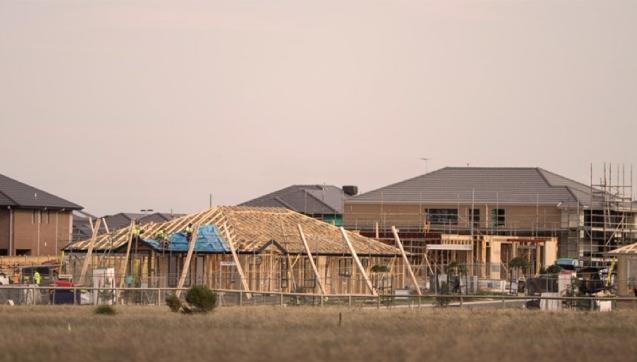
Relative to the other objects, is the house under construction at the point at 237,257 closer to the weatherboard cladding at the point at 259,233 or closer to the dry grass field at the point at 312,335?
the weatherboard cladding at the point at 259,233

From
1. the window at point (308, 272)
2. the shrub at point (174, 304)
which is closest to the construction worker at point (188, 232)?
the window at point (308, 272)

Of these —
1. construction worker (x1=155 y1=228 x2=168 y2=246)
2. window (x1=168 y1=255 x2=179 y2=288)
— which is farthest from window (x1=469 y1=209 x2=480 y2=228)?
construction worker (x1=155 y1=228 x2=168 y2=246)

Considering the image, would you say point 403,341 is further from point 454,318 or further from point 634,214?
point 634,214

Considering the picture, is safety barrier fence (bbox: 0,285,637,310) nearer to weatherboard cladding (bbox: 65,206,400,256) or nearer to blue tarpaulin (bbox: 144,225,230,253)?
blue tarpaulin (bbox: 144,225,230,253)

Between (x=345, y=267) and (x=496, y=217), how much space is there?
2931cm

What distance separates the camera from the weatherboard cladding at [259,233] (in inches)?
2544

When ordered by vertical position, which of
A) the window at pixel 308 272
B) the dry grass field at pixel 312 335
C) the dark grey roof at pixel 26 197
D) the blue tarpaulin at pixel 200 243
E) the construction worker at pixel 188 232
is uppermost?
the dark grey roof at pixel 26 197

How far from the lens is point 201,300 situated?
44000 mm

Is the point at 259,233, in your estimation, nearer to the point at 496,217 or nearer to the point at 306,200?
the point at 496,217

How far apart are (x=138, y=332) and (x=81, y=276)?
2584 cm

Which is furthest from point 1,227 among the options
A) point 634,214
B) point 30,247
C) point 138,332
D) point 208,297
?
point 138,332

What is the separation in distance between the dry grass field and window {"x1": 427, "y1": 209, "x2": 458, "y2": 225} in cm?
4989

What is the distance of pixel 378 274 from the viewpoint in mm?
66938

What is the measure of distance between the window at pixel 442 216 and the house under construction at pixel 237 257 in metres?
26.7
